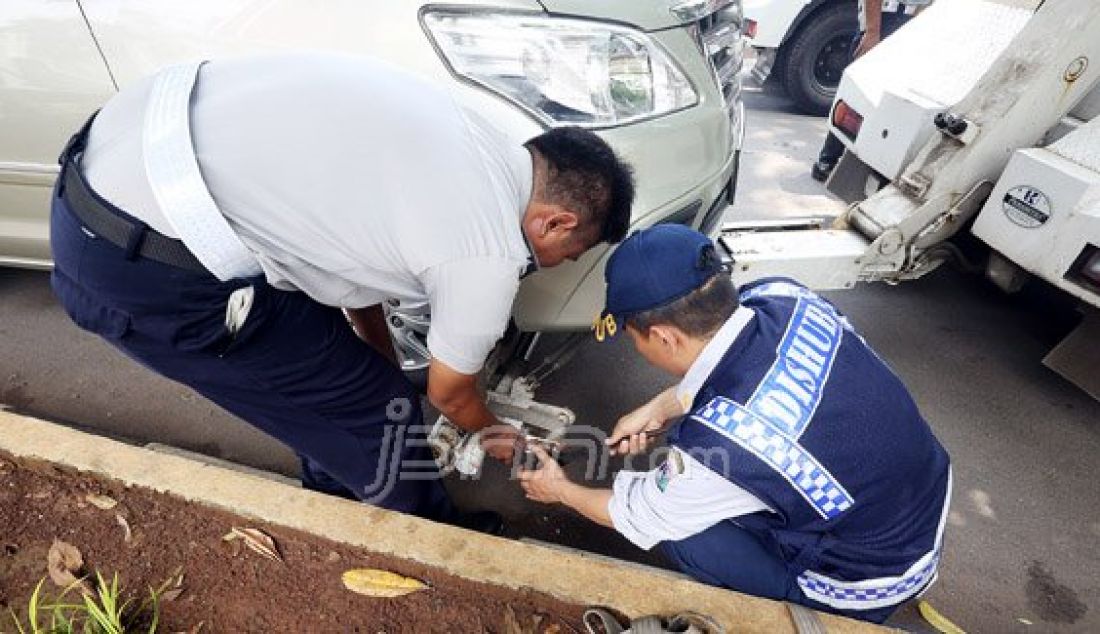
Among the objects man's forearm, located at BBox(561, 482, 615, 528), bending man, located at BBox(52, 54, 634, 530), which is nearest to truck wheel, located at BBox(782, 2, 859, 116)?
bending man, located at BBox(52, 54, 634, 530)

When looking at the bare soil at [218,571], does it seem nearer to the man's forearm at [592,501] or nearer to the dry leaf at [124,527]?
the dry leaf at [124,527]

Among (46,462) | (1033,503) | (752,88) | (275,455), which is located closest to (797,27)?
(752,88)

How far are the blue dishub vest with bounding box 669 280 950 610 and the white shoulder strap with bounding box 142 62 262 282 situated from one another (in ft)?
3.28

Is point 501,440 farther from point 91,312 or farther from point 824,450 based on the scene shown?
point 91,312

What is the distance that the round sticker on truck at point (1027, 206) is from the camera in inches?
79.8

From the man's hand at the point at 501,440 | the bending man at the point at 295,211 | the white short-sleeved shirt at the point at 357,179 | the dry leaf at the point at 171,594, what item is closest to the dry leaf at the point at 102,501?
the dry leaf at the point at 171,594

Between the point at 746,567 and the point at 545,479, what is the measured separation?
521mm

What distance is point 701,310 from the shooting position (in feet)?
4.09

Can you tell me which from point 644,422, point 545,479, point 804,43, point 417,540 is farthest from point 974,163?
point 804,43

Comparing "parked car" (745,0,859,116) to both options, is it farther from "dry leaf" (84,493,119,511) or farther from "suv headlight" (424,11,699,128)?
"dry leaf" (84,493,119,511)

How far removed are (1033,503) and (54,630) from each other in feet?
9.03

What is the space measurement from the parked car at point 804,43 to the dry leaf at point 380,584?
4787 millimetres

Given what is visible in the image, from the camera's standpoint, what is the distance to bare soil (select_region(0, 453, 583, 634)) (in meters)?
1.37

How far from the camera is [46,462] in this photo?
5.51 ft
